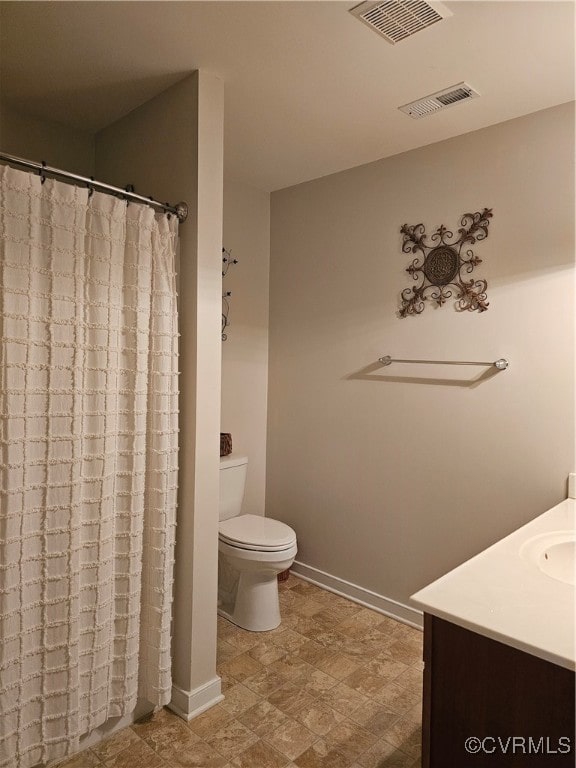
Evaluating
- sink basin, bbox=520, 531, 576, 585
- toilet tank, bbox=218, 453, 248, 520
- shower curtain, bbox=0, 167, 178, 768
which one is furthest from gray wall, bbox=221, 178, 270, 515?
sink basin, bbox=520, 531, 576, 585

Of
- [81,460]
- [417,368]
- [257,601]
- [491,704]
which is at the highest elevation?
A: [417,368]

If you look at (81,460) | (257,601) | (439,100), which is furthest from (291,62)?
(257,601)

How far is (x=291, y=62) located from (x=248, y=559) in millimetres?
2083

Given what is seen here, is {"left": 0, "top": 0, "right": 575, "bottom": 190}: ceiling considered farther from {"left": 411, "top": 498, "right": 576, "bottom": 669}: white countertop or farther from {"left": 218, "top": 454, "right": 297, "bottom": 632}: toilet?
{"left": 218, "top": 454, "right": 297, "bottom": 632}: toilet

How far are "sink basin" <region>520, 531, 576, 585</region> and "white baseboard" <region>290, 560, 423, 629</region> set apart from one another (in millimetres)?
1057

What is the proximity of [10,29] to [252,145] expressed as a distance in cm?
116

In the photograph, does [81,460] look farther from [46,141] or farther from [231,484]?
[46,141]

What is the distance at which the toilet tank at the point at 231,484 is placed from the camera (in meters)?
2.80

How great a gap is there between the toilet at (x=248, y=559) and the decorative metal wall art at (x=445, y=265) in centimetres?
127

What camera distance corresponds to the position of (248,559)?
2486mm

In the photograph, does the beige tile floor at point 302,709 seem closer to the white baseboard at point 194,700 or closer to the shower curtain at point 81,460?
the white baseboard at point 194,700

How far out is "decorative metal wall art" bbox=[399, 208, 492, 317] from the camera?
238cm

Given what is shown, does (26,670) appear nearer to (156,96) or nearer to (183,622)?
(183,622)

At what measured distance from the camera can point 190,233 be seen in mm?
1963
